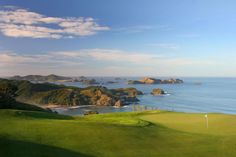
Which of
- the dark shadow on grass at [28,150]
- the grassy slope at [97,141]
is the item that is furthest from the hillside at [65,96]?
the dark shadow on grass at [28,150]

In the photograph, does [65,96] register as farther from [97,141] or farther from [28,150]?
[28,150]

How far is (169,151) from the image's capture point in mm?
18484

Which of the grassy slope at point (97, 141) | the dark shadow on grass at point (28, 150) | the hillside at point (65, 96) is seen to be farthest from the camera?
the hillside at point (65, 96)

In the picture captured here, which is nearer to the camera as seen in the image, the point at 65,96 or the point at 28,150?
the point at 28,150

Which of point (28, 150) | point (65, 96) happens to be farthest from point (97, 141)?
point (65, 96)

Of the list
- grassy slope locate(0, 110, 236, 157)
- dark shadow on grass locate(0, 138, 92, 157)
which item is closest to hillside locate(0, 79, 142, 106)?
grassy slope locate(0, 110, 236, 157)

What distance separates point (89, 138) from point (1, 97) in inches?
1010

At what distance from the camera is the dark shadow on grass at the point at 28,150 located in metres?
15.6

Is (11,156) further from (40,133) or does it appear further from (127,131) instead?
(127,131)

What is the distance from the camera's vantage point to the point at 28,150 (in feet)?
53.1

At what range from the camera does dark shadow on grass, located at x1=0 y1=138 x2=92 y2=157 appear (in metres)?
15.6

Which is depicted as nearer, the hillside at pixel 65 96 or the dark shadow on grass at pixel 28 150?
the dark shadow on grass at pixel 28 150

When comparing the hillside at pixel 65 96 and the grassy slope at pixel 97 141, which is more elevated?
the grassy slope at pixel 97 141

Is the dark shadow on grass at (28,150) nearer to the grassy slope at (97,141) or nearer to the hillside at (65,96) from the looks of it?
the grassy slope at (97,141)
